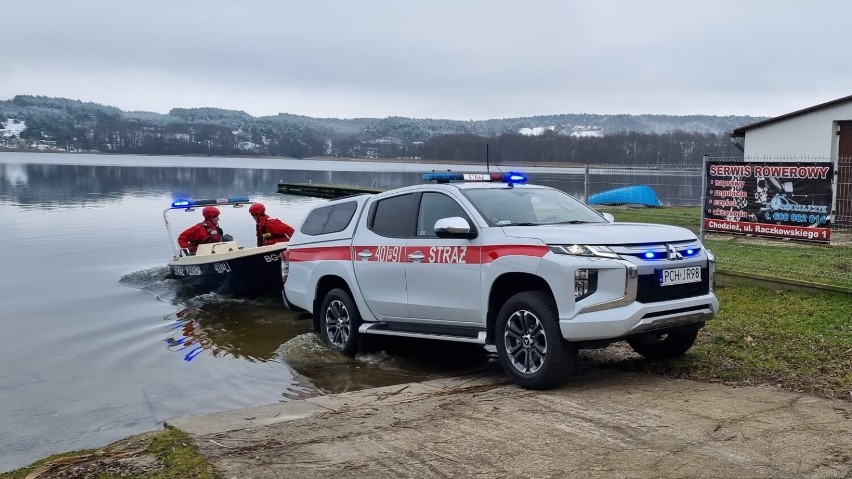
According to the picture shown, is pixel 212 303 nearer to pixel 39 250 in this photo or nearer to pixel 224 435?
pixel 224 435

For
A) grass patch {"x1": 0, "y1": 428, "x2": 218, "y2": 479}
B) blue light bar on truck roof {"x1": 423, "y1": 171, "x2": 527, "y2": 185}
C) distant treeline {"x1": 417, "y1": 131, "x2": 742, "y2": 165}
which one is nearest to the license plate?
blue light bar on truck roof {"x1": 423, "y1": 171, "x2": 527, "y2": 185}

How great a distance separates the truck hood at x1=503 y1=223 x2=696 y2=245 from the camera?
705 centimetres

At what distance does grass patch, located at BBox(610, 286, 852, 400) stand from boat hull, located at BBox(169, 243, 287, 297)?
8225mm

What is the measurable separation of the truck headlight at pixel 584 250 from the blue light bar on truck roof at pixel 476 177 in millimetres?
2027

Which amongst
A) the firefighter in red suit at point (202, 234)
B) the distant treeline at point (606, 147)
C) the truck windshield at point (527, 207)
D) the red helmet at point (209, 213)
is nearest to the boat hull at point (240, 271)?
the firefighter in red suit at point (202, 234)

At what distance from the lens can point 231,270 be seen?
15375mm

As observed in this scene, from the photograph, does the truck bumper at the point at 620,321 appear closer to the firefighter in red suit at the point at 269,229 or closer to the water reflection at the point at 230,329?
the water reflection at the point at 230,329

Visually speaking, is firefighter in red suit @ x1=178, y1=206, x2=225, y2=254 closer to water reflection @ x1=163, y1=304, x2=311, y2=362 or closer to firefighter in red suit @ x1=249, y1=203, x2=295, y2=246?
firefighter in red suit @ x1=249, y1=203, x2=295, y2=246

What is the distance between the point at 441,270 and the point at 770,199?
6.55 meters

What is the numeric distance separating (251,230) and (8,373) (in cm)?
2091

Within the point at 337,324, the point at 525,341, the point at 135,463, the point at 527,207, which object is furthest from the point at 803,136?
the point at 135,463

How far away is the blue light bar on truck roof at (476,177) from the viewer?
29.6 feet

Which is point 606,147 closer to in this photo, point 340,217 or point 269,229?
point 269,229

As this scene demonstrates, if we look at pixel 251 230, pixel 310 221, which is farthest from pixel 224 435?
pixel 251 230
